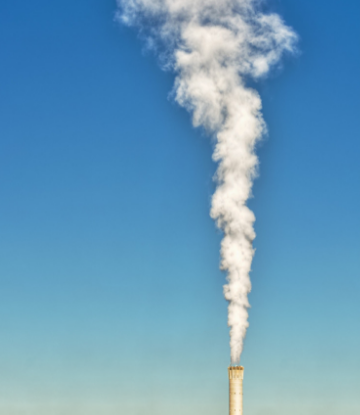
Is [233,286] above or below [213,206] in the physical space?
below

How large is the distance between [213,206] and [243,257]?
34.7 ft

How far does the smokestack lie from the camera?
19000 centimetres

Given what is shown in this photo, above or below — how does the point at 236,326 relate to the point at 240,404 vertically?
above

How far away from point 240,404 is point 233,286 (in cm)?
2070

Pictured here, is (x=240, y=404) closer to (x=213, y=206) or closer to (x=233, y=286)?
(x=233, y=286)

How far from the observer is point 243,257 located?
19650 cm

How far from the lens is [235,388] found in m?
191

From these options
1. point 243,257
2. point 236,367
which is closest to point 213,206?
point 243,257

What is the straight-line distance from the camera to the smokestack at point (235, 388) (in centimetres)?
19000

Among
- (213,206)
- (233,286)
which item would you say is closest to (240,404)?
(233,286)

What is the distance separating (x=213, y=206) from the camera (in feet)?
649

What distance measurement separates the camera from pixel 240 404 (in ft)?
625

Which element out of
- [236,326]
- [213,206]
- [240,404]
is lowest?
[240,404]

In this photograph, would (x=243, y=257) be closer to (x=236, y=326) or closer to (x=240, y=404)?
(x=236, y=326)
